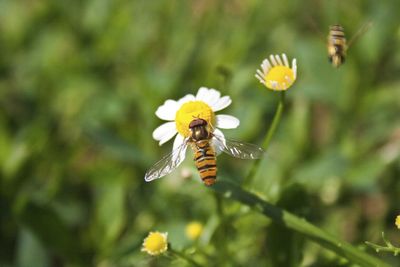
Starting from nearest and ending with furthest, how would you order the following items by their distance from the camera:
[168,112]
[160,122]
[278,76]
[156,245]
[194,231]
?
[156,245]
[278,76]
[168,112]
[194,231]
[160,122]

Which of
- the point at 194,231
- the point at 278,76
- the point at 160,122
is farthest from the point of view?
the point at 160,122

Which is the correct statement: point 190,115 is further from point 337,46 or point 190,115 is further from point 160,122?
point 160,122

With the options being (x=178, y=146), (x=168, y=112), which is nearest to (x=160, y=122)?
(x=168, y=112)

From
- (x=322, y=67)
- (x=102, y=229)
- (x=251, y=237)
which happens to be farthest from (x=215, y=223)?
(x=322, y=67)

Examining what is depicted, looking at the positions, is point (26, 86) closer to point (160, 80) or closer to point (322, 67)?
point (160, 80)

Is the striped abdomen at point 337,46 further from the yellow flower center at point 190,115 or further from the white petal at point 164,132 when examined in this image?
the white petal at point 164,132
